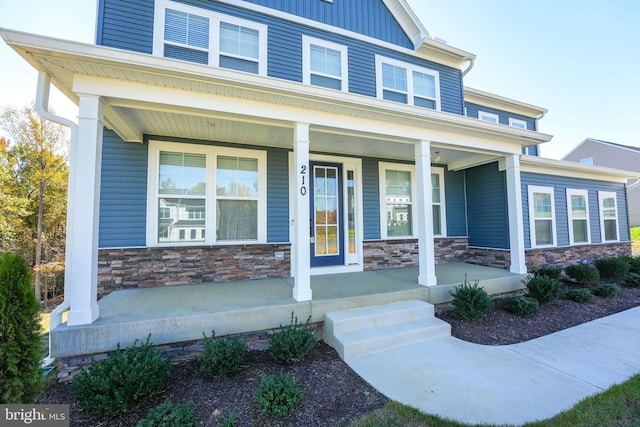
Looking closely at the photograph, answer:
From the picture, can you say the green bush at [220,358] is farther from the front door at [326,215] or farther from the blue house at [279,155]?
the front door at [326,215]

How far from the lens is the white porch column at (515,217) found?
5.77 meters

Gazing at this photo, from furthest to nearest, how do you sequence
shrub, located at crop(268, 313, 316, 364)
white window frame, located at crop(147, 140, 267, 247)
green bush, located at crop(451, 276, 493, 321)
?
white window frame, located at crop(147, 140, 267, 247) < green bush, located at crop(451, 276, 493, 321) < shrub, located at crop(268, 313, 316, 364)

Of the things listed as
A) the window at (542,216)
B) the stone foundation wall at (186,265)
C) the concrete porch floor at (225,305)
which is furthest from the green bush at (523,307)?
the stone foundation wall at (186,265)

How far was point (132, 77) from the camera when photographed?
127 inches

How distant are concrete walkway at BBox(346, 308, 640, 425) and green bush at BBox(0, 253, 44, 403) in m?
2.74

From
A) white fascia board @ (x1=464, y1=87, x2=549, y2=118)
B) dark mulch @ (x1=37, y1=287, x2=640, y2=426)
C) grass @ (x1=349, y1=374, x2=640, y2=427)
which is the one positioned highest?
white fascia board @ (x1=464, y1=87, x2=549, y2=118)

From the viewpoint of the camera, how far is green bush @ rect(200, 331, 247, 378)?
278 cm

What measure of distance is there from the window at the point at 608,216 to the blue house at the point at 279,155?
1594 mm

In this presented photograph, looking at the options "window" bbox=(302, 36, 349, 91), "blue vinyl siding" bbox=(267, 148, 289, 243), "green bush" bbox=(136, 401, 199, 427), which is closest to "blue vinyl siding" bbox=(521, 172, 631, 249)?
"window" bbox=(302, 36, 349, 91)

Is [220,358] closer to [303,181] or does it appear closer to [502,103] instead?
[303,181]

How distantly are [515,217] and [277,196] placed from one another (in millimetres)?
5080

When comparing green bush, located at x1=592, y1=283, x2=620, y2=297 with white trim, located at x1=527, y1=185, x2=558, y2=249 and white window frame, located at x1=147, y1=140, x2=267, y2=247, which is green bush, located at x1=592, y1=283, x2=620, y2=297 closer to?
white trim, located at x1=527, y1=185, x2=558, y2=249

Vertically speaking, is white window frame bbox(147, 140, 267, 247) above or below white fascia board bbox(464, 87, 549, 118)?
below

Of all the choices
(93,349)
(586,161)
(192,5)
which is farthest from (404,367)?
(586,161)
